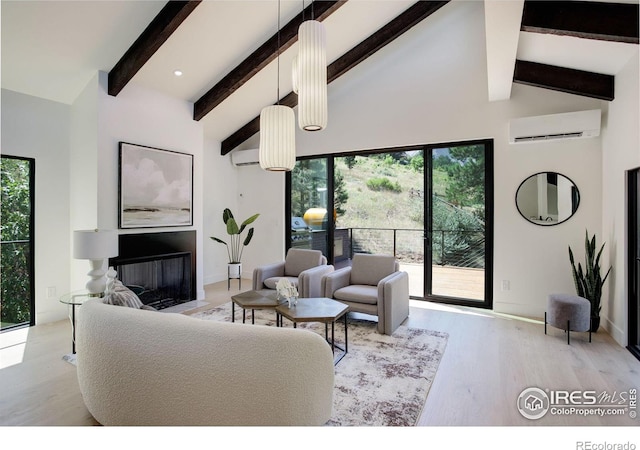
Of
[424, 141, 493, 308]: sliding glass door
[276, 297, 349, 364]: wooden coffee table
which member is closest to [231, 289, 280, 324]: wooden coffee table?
[276, 297, 349, 364]: wooden coffee table

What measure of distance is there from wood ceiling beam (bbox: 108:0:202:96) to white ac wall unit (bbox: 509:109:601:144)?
3.84 meters

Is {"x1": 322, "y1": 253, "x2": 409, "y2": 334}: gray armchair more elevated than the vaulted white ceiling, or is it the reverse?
the vaulted white ceiling

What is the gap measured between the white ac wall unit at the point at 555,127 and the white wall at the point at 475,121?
7.1 inches

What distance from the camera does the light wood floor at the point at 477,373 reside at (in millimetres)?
2129

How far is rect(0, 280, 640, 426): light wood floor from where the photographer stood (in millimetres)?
2129

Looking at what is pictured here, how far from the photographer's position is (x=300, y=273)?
4516 mm

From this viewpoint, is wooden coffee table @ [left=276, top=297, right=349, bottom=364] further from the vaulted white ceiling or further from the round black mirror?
the round black mirror

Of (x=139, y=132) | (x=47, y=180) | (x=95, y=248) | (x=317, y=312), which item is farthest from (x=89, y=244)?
(x=317, y=312)

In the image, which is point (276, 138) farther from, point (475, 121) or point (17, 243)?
point (17, 243)

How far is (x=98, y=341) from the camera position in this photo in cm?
183

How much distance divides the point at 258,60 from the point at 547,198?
406 centimetres

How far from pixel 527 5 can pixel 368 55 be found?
2.25 meters

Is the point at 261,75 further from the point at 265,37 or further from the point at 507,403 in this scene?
the point at 507,403
